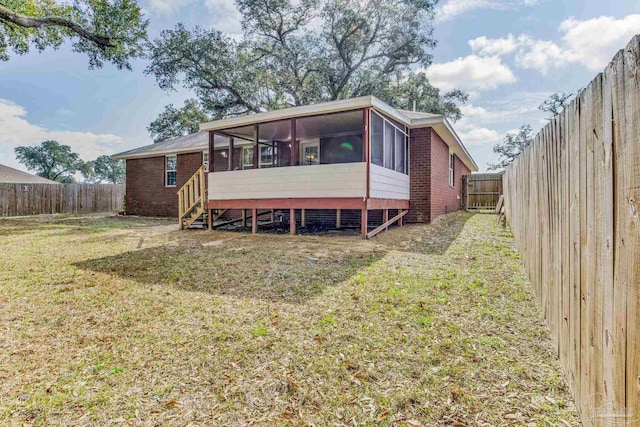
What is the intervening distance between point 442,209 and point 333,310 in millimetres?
10159

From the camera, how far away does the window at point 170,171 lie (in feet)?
54.6

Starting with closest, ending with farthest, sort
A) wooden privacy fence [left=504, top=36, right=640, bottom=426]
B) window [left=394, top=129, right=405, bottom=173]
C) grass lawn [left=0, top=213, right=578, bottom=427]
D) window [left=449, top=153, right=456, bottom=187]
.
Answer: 1. wooden privacy fence [left=504, top=36, right=640, bottom=426]
2. grass lawn [left=0, top=213, right=578, bottom=427]
3. window [left=394, top=129, right=405, bottom=173]
4. window [left=449, top=153, right=456, bottom=187]

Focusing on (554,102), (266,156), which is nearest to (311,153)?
(266,156)

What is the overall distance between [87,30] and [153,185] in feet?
23.4

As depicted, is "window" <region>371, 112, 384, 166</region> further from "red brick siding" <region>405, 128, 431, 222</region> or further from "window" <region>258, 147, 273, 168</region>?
"window" <region>258, 147, 273, 168</region>

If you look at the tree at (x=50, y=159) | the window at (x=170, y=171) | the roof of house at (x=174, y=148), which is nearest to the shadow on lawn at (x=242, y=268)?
the roof of house at (x=174, y=148)

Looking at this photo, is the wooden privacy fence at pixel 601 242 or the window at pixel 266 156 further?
the window at pixel 266 156

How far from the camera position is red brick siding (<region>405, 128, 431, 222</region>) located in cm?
1059

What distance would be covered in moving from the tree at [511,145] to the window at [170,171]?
30732mm

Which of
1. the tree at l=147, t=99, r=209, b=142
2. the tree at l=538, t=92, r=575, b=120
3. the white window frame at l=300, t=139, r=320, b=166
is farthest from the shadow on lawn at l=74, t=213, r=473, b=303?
the tree at l=538, t=92, r=575, b=120

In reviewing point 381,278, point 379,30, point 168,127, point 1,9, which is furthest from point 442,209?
point 168,127

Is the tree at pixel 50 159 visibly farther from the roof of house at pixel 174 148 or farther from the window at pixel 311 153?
the window at pixel 311 153

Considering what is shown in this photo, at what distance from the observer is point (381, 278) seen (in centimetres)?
480

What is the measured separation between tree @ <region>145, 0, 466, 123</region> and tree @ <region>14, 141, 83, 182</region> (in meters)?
39.0
